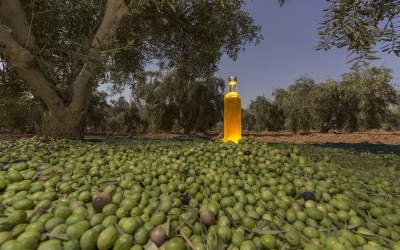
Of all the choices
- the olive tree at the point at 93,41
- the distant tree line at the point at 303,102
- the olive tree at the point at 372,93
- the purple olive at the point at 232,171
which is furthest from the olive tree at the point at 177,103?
the purple olive at the point at 232,171

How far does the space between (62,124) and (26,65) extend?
5.69 ft

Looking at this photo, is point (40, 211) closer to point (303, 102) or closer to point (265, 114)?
point (303, 102)

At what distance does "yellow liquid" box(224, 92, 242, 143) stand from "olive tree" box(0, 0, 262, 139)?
219cm

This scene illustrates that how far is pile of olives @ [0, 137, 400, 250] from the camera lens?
1278 mm

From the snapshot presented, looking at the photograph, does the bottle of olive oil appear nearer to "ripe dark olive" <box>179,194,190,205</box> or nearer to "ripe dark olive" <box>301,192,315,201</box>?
"ripe dark olive" <box>301,192,315,201</box>

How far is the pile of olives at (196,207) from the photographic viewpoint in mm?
1278

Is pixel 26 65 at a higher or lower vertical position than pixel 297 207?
higher

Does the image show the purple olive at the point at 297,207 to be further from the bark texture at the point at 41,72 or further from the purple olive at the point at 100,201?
the bark texture at the point at 41,72

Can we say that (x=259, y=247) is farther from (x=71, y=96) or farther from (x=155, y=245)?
(x=71, y=96)

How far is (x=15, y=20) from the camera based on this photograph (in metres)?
4.42

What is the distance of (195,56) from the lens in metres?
7.57

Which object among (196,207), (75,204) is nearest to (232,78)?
(196,207)

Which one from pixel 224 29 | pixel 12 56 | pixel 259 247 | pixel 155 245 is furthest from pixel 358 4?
pixel 12 56

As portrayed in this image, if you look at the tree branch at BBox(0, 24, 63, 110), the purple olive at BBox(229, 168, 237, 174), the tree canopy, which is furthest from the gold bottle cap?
the tree canopy
